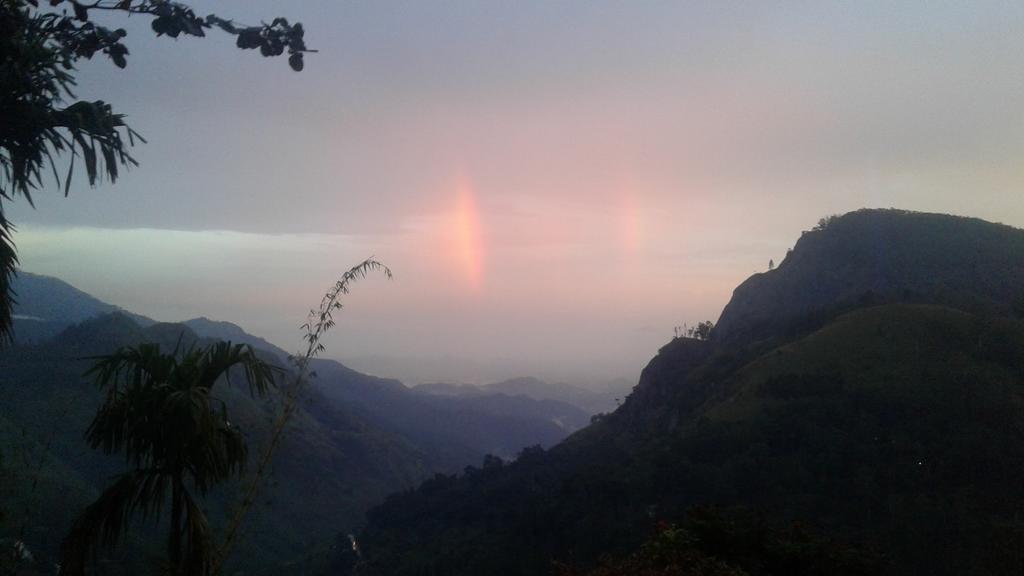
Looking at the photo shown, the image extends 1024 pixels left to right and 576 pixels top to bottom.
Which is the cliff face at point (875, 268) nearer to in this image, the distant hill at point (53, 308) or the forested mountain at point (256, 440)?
the forested mountain at point (256, 440)

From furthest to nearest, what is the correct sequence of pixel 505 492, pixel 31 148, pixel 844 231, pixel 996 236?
pixel 844 231 → pixel 996 236 → pixel 505 492 → pixel 31 148

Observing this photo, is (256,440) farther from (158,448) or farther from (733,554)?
(733,554)

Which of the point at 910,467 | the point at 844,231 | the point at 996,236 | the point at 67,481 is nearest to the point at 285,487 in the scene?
the point at 67,481

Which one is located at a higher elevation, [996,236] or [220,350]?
[996,236]

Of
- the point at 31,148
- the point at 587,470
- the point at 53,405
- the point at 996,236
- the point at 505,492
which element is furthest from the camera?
the point at 996,236

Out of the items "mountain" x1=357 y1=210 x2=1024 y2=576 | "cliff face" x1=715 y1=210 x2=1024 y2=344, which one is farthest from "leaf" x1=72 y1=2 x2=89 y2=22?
"cliff face" x1=715 y1=210 x2=1024 y2=344

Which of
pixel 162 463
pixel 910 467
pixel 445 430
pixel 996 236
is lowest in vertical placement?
pixel 445 430

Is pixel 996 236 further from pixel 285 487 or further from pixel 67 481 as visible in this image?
pixel 67 481

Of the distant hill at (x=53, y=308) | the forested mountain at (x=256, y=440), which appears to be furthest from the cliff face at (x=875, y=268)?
the distant hill at (x=53, y=308)
